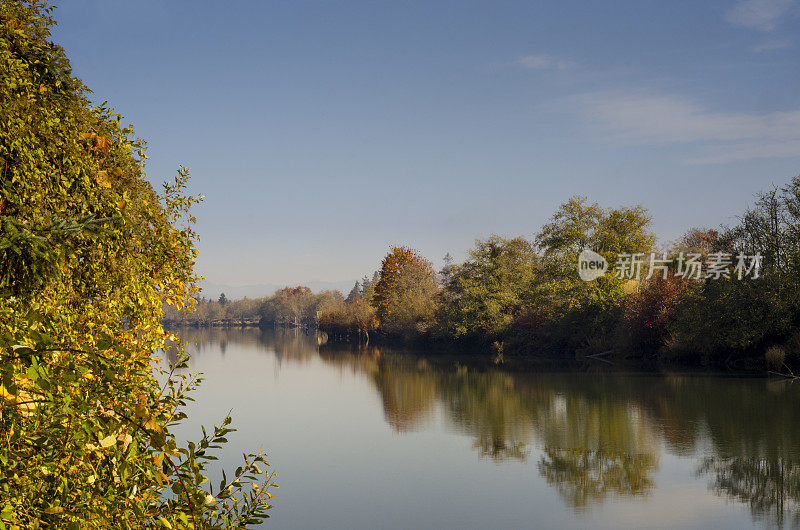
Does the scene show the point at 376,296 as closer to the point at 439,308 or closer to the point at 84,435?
the point at 439,308

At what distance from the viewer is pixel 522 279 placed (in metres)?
49.5

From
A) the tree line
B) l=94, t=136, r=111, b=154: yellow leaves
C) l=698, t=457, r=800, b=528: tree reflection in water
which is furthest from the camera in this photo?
the tree line

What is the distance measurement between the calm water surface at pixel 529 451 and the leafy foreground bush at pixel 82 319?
18.6ft

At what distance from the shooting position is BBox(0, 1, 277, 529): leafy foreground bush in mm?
2572

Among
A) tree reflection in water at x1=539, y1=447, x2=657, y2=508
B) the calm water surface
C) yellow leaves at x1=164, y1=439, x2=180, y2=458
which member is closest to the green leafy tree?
the calm water surface

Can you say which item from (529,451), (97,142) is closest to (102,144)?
(97,142)

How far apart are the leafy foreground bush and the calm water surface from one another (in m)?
5.67

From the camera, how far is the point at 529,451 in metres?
14.6

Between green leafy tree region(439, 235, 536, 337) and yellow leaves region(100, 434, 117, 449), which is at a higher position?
green leafy tree region(439, 235, 536, 337)

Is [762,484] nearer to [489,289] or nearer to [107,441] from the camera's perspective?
[107,441]

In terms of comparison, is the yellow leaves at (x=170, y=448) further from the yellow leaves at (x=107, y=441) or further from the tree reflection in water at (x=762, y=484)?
the tree reflection in water at (x=762, y=484)

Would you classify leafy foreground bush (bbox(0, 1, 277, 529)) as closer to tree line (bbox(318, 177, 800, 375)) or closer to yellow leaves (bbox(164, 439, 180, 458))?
yellow leaves (bbox(164, 439, 180, 458))

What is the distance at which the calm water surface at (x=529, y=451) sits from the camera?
1038 cm

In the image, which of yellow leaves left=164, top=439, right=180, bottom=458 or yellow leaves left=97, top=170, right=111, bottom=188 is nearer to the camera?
yellow leaves left=164, top=439, right=180, bottom=458
